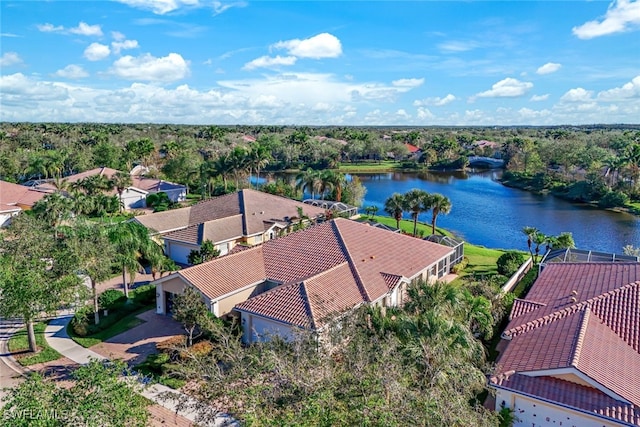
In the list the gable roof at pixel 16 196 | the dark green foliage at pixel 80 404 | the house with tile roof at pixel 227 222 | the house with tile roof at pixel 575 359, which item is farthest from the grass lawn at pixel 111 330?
the gable roof at pixel 16 196

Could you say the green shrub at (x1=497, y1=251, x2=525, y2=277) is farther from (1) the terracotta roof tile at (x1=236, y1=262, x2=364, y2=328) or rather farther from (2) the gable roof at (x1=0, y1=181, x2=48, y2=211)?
(2) the gable roof at (x1=0, y1=181, x2=48, y2=211)

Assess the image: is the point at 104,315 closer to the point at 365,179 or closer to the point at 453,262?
the point at 453,262

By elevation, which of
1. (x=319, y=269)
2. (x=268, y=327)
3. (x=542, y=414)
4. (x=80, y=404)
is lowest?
(x=542, y=414)

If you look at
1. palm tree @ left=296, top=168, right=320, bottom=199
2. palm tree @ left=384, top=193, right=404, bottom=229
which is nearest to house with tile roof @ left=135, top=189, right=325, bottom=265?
palm tree @ left=384, top=193, right=404, bottom=229

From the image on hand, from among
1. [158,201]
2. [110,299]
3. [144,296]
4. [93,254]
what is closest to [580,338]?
[93,254]

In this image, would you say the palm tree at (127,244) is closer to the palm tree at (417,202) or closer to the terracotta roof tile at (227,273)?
the terracotta roof tile at (227,273)

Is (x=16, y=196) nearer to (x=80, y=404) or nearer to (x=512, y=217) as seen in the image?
(x=80, y=404)

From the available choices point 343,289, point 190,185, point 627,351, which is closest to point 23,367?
point 343,289
